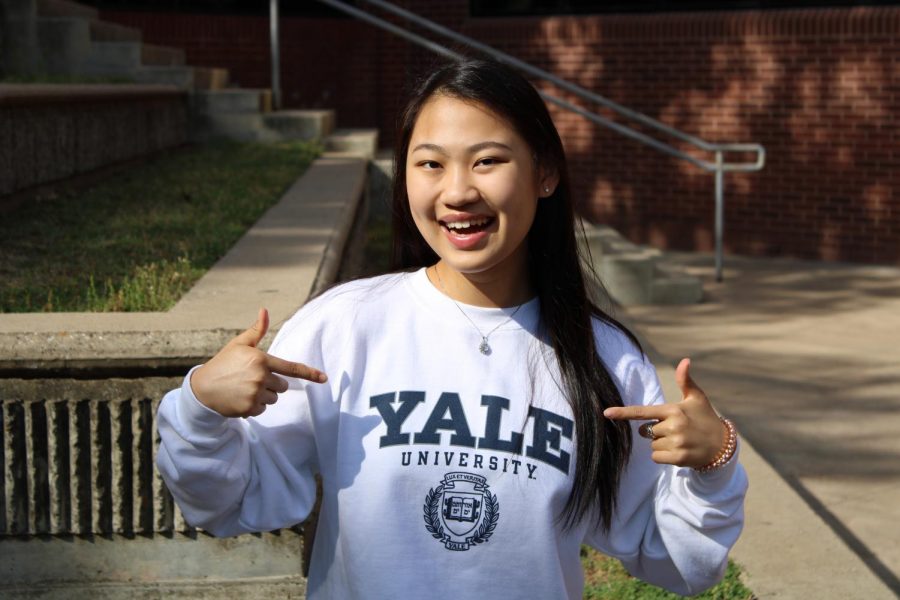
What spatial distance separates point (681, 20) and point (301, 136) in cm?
351

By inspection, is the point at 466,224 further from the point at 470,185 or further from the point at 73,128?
the point at 73,128

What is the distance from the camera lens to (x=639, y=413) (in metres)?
1.75

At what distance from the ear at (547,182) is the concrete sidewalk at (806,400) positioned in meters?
1.78

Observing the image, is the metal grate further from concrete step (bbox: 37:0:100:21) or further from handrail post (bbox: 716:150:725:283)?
concrete step (bbox: 37:0:100:21)

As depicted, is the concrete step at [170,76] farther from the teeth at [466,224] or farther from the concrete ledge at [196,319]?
the teeth at [466,224]

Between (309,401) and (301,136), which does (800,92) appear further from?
(309,401)

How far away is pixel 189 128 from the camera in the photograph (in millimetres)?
10594

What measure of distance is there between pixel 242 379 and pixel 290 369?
2.5 inches

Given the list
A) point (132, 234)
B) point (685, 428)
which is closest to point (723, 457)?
point (685, 428)

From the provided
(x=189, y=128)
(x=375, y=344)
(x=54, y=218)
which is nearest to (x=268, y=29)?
(x=189, y=128)

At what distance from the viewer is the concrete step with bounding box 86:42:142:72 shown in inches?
406

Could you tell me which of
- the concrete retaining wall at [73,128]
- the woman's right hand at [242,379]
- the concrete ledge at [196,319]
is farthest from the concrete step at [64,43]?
the woman's right hand at [242,379]

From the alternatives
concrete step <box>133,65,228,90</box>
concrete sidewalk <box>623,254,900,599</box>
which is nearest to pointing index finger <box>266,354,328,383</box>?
concrete sidewalk <box>623,254,900,599</box>

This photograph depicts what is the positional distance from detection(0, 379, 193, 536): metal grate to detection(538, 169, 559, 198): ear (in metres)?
1.33
